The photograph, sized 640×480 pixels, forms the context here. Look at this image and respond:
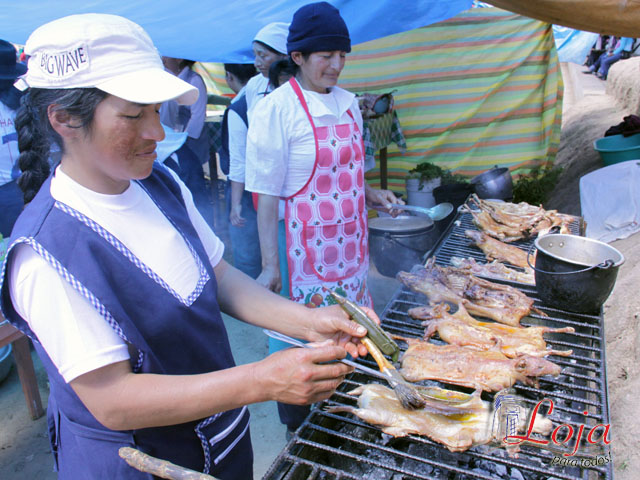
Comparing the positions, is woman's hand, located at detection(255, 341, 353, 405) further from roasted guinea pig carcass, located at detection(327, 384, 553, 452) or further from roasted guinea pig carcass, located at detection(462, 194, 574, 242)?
roasted guinea pig carcass, located at detection(462, 194, 574, 242)

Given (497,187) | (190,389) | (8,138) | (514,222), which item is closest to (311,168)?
(190,389)

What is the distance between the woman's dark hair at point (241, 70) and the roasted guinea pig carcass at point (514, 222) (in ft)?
10.3

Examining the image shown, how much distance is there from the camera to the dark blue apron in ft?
4.24

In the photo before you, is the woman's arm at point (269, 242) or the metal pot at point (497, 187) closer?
the woman's arm at point (269, 242)

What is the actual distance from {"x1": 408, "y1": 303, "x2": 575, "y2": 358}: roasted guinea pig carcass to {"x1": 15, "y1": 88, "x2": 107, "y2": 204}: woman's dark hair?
210 cm

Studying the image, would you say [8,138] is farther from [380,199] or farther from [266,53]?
[380,199]

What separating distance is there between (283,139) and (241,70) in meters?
3.13

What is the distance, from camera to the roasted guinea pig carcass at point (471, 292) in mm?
2891

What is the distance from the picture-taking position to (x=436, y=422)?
196cm

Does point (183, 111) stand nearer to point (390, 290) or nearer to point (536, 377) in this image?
point (390, 290)

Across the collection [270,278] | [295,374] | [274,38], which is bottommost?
[270,278]

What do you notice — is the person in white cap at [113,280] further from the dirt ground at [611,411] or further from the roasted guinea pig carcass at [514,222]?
the roasted guinea pig carcass at [514,222]

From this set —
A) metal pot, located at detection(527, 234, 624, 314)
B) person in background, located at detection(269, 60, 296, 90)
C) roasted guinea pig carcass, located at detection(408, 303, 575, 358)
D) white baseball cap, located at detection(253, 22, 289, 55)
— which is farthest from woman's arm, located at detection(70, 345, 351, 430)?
white baseball cap, located at detection(253, 22, 289, 55)

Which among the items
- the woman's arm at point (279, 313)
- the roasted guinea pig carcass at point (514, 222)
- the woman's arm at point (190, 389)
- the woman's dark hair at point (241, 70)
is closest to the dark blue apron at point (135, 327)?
the woman's arm at point (190, 389)
